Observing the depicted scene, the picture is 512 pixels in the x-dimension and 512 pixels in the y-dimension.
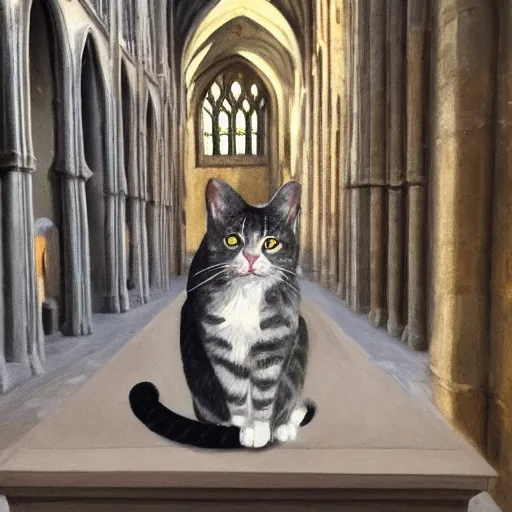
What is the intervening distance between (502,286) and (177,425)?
84.3 inches

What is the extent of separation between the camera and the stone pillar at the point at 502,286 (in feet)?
10.5

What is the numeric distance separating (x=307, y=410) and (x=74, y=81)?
20.7 ft

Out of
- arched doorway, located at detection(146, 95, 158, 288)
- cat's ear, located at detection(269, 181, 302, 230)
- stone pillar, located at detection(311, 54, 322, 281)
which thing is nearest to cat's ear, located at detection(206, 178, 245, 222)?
cat's ear, located at detection(269, 181, 302, 230)

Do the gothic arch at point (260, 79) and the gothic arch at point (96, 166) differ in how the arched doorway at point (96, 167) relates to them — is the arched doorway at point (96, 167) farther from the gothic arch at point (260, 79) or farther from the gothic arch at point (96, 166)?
the gothic arch at point (260, 79)

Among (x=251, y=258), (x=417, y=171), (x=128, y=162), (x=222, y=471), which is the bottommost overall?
(x=222, y=471)

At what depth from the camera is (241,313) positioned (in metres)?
1.94

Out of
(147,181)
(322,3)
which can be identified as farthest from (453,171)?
(322,3)

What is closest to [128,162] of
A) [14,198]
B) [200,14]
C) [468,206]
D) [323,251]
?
[323,251]

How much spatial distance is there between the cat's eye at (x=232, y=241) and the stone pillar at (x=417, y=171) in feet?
14.1

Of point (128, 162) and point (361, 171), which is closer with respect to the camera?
point (361, 171)

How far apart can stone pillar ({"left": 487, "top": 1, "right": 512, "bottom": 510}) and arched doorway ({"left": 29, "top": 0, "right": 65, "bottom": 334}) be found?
5363mm

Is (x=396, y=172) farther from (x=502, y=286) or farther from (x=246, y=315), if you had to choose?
(x=246, y=315)

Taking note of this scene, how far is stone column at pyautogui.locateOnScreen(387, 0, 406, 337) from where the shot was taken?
6742 mm

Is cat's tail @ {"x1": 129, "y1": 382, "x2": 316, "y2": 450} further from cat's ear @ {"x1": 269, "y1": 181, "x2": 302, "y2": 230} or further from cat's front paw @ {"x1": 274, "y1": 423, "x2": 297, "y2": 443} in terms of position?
cat's ear @ {"x1": 269, "y1": 181, "x2": 302, "y2": 230}
